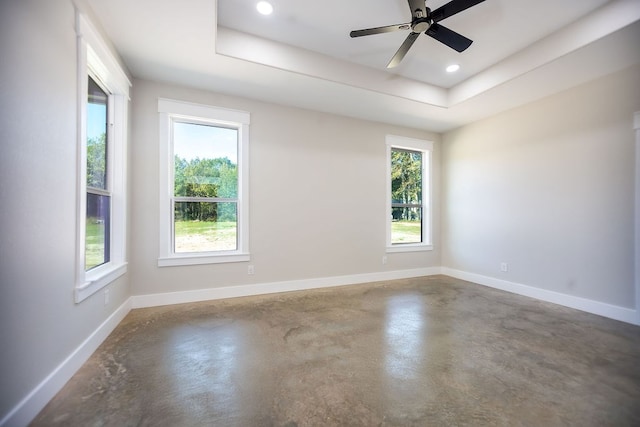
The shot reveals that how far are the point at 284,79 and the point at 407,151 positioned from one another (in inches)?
112

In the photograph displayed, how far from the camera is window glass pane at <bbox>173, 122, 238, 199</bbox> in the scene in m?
3.46

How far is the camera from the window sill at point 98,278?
1970 millimetres

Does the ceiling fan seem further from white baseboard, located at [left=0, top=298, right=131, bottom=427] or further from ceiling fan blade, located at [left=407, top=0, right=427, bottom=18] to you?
white baseboard, located at [left=0, top=298, right=131, bottom=427]

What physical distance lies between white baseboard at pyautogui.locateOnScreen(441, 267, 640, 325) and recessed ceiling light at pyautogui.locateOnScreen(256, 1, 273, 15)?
4727 millimetres

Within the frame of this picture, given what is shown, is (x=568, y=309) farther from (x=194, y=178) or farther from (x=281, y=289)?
(x=194, y=178)

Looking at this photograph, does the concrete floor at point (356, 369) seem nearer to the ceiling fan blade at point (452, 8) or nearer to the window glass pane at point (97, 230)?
the window glass pane at point (97, 230)

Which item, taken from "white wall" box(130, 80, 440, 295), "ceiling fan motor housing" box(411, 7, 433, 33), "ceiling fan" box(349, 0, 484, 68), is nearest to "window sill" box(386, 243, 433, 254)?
"white wall" box(130, 80, 440, 295)

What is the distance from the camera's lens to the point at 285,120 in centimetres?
393

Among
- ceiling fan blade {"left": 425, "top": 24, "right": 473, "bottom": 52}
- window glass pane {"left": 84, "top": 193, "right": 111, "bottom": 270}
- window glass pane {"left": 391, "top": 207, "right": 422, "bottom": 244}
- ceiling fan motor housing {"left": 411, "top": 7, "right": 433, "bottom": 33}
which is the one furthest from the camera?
window glass pane {"left": 391, "top": 207, "right": 422, "bottom": 244}

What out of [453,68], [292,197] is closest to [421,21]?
[453,68]

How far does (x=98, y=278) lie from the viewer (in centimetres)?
225

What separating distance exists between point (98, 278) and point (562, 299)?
5163 mm

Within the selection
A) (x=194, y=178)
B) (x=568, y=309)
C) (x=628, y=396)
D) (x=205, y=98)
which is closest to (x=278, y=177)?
(x=194, y=178)

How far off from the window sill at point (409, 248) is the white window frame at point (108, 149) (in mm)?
3872
